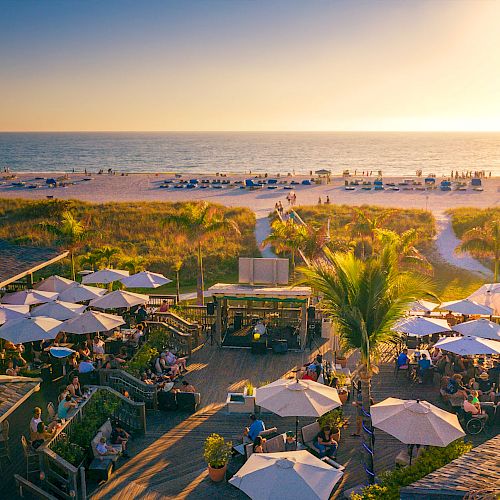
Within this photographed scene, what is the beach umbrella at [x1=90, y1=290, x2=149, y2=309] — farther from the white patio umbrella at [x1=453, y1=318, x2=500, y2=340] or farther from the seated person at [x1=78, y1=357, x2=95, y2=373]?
the white patio umbrella at [x1=453, y1=318, x2=500, y2=340]

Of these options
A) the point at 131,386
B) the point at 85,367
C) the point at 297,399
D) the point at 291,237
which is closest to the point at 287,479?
the point at 297,399

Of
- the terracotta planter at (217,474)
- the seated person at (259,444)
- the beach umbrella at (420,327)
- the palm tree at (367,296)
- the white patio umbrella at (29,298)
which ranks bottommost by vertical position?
the terracotta planter at (217,474)

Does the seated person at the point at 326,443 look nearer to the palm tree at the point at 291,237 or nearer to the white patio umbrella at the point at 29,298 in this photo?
the white patio umbrella at the point at 29,298

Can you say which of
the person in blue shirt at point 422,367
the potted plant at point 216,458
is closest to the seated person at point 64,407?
the potted plant at point 216,458

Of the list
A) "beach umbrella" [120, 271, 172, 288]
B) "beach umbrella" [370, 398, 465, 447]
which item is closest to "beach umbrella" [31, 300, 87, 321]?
"beach umbrella" [120, 271, 172, 288]

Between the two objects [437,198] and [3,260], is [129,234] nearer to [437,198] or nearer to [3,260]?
[3,260]

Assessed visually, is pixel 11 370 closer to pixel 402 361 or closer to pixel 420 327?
pixel 402 361

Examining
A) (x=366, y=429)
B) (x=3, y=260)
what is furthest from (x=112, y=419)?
(x=3, y=260)
